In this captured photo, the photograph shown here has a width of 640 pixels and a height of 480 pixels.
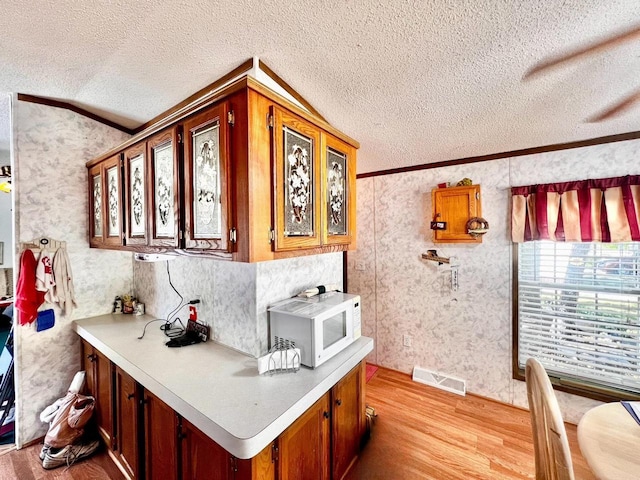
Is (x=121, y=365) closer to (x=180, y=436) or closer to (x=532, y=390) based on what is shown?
(x=180, y=436)

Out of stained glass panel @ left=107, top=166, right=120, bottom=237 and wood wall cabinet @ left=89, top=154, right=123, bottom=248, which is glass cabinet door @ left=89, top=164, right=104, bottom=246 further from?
stained glass panel @ left=107, top=166, right=120, bottom=237

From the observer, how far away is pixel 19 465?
1.90 m

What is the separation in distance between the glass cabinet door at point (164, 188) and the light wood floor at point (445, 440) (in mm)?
1936

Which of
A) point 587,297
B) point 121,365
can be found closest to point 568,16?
point 587,297

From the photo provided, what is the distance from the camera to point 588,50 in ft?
4.40

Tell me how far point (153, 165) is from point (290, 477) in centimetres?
183

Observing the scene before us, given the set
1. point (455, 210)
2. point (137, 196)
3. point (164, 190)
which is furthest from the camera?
point (455, 210)

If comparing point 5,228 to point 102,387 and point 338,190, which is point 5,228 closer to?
point 102,387

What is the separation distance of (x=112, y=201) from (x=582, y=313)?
12.7 feet

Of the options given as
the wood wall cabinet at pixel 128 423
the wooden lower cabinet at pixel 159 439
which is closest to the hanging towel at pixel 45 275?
the wood wall cabinet at pixel 128 423

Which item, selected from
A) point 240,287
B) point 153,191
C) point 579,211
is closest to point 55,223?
point 153,191

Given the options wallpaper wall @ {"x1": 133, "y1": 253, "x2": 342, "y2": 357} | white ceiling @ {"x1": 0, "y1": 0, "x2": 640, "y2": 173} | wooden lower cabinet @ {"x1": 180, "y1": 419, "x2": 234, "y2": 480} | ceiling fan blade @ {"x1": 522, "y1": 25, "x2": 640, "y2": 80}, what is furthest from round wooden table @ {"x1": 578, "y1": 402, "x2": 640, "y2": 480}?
white ceiling @ {"x1": 0, "y1": 0, "x2": 640, "y2": 173}

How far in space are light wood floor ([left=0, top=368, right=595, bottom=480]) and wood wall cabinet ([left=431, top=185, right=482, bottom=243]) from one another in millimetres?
1562

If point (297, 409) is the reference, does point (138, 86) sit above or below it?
above
